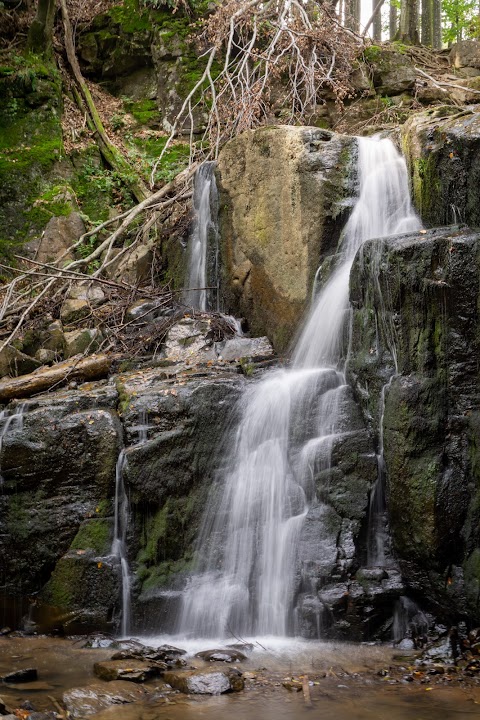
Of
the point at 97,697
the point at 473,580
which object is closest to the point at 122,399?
the point at 97,697

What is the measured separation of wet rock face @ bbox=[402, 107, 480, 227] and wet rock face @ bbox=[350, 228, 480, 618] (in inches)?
36.2

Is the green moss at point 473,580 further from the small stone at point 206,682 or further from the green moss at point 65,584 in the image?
the green moss at point 65,584

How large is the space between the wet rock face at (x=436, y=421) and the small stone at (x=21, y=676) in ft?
9.33

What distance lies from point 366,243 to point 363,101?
294 inches

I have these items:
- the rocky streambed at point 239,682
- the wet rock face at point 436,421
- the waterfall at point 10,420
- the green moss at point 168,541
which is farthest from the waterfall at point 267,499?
the waterfall at point 10,420

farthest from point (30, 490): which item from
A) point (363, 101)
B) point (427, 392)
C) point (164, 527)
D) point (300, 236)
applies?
point (363, 101)

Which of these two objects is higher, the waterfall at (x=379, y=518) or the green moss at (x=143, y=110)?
the green moss at (x=143, y=110)

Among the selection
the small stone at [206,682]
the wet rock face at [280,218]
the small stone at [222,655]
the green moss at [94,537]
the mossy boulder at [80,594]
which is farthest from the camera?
the wet rock face at [280,218]

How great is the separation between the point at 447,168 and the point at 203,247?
4.14m

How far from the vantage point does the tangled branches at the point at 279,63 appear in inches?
431

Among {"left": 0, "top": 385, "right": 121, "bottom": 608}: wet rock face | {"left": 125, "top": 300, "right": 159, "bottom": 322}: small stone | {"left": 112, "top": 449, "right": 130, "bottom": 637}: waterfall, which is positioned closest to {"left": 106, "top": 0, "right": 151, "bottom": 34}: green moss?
{"left": 125, "top": 300, "right": 159, "bottom": 322}: small stone

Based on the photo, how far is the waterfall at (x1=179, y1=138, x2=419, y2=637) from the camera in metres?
5.63

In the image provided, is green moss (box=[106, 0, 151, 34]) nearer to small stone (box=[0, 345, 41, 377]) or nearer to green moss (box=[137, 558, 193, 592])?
small stone (box=[0, 345, 41, 377])

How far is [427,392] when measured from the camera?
17.8ft
